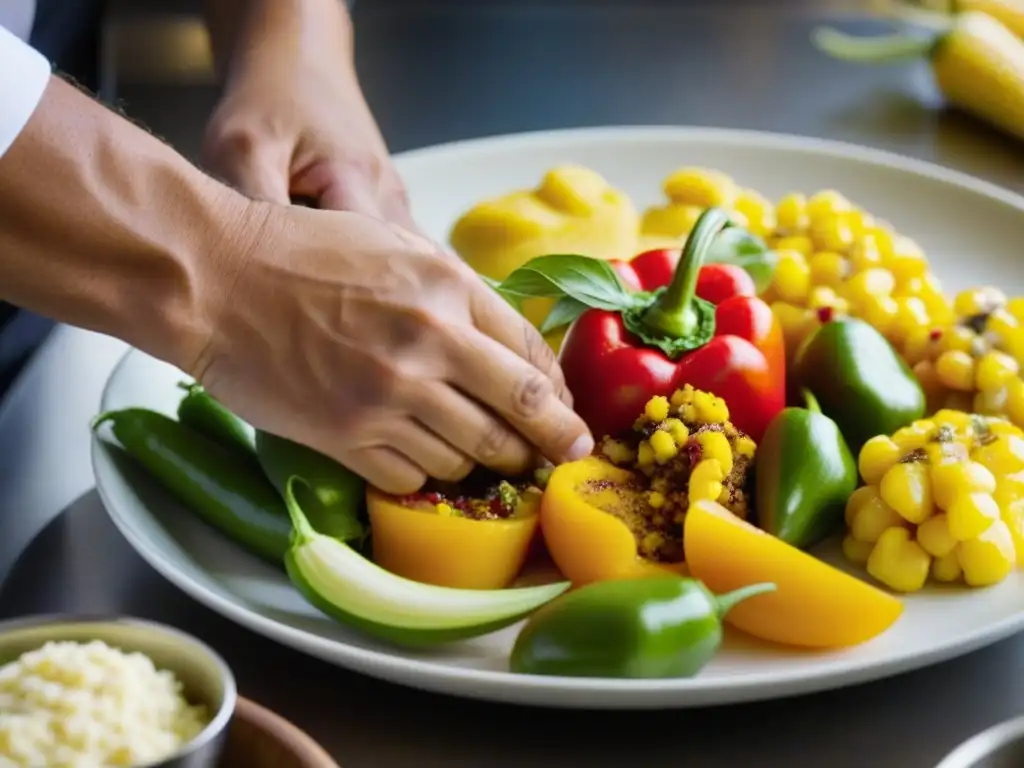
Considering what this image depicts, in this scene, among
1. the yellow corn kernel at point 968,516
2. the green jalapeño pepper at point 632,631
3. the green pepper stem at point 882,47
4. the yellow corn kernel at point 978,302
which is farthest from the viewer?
the green pepper stem at point 882,47

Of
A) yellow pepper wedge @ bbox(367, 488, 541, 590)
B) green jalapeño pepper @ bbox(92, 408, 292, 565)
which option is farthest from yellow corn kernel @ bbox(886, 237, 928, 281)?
green jalapeño pepper @ bbox(92, 408, 292, 565)

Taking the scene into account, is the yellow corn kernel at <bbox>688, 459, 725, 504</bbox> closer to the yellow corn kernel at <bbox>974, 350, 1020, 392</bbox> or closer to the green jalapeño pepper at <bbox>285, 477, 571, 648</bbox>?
the green jalapeño pepper at <bbox>285, 477, 571, 648</bbox>

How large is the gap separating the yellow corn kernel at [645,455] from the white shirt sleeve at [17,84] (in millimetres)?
406

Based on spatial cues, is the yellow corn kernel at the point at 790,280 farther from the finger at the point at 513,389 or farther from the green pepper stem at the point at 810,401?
the finger at the point at 513,389

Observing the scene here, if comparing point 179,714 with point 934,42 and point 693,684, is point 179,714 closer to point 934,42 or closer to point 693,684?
point 693,684

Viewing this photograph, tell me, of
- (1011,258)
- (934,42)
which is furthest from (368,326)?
(934,42)

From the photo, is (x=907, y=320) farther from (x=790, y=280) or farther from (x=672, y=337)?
(x=672, y=337)

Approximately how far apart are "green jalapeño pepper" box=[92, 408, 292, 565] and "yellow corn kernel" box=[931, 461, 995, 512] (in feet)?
1.27

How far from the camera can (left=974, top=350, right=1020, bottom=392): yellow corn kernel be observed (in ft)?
3.46

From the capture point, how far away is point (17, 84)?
32.1 inches

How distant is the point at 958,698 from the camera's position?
2.82ft

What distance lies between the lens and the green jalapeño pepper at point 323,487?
0.94 m

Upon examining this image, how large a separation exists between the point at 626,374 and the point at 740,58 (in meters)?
1.07

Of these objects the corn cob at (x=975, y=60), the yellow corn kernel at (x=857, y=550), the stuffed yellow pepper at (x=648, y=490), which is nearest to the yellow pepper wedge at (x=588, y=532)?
the stuffed yellow pepper at (x=648, y=490)
